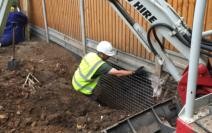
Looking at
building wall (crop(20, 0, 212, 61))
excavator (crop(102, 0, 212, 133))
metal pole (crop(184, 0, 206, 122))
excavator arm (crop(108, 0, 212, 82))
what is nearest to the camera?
metal pole (crop(184, 0, 206, 122))

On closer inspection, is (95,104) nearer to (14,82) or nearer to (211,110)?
(14,82)

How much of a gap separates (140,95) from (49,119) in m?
1.68

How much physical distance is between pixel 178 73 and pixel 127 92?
97.1 inches

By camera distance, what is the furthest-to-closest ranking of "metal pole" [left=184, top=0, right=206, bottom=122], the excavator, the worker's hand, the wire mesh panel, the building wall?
the wire mesh panel, the worker's hand, the building wall, the excavator, "metal pole" [left=184, top=0, right=206, bottom=122]

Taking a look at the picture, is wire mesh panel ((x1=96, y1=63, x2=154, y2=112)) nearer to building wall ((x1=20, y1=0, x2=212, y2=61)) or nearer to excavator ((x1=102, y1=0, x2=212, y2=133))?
building wall ((x1=20, y1=0, x2=212, y2=61))

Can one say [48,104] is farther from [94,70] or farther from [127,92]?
[127,92]

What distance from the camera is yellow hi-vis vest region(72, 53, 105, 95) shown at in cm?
600

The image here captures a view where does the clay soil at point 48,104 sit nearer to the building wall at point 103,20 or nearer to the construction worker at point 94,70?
the construction worker at point 94,70

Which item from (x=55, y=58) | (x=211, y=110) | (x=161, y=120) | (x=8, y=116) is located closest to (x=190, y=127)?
(x=211, y=110)

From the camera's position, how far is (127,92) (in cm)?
646

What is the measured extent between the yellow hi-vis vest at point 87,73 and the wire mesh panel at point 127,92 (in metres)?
0.35

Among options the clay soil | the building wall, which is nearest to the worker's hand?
the building wall

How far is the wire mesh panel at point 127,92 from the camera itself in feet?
19.6

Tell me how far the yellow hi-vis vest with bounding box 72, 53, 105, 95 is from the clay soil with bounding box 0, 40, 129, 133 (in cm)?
24
